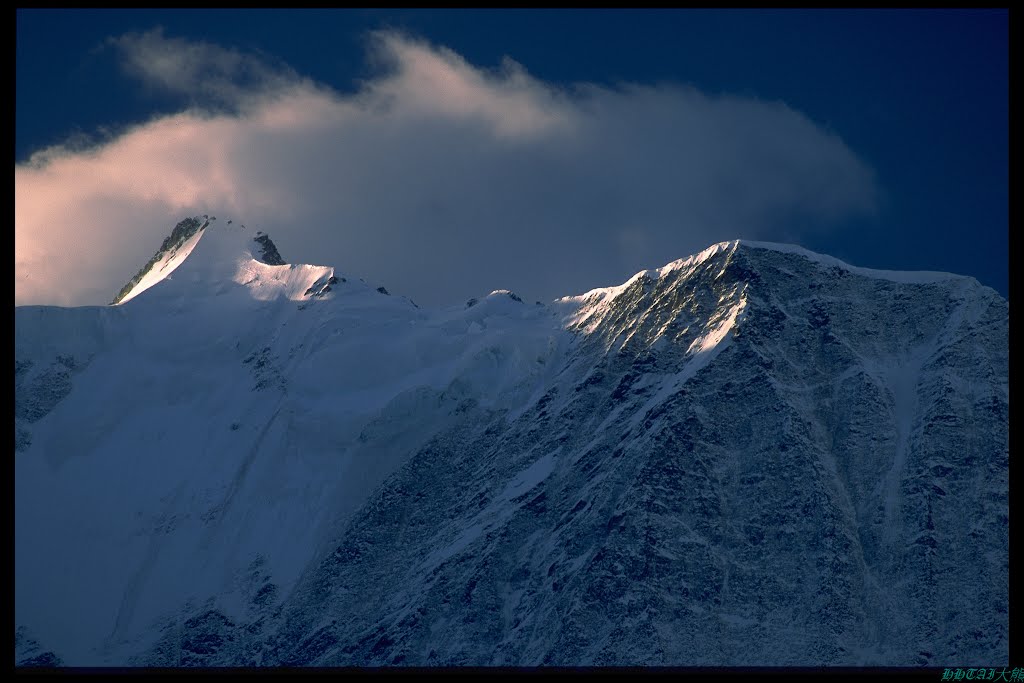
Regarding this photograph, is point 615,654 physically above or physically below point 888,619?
below

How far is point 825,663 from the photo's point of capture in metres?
182

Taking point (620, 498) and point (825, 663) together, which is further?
point (620, 498)

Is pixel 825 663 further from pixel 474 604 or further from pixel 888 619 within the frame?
pixel 474 604

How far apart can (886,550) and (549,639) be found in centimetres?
3569
